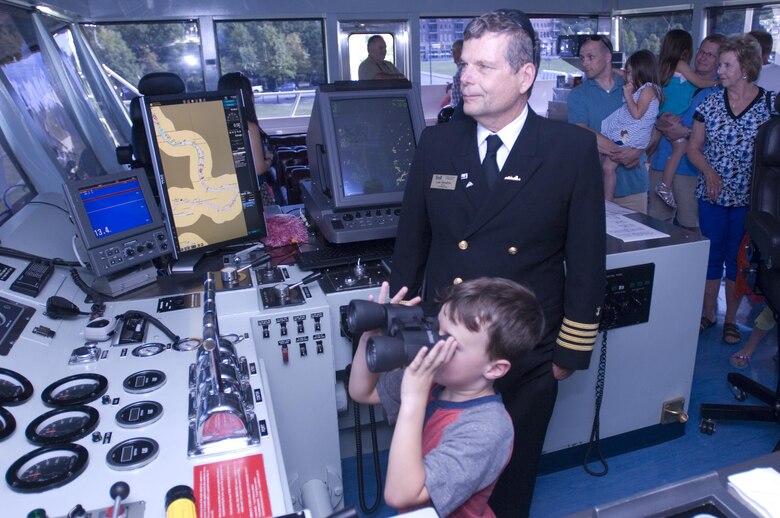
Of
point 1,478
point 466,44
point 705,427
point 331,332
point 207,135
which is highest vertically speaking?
point 466,44

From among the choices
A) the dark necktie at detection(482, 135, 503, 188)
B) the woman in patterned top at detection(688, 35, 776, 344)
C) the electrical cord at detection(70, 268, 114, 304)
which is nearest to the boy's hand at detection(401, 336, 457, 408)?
the dark necktie at detection(482, 135, 503, 188)

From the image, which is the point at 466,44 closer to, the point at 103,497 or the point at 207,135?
the point at 207,135

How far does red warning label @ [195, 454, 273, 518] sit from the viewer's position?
111 cm

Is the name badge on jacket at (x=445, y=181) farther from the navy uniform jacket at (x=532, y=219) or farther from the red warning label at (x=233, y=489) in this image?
the red warning label at (x=233, y=489)

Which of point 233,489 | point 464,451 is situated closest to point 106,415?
point 233,489

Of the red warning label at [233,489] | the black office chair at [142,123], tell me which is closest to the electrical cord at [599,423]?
the red warning label at [233,489]

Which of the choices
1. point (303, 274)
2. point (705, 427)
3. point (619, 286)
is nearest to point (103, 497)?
point (303, 274)

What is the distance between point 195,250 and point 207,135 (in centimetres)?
44

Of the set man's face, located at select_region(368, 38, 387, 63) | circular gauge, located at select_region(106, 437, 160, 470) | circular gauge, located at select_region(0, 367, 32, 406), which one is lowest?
circular gauge, located at select_region(106, 437, 160, 470)

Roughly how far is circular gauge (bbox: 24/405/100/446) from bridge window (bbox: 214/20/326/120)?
5295mm

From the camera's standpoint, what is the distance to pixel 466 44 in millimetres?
1575

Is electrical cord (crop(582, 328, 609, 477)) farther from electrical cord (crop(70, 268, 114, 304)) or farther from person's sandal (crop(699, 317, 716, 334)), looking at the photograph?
electrical cord (crop(70, 268, 114, 304))

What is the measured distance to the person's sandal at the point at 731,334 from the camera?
3504 millimetres

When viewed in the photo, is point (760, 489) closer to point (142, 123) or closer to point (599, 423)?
point (599, 423)
